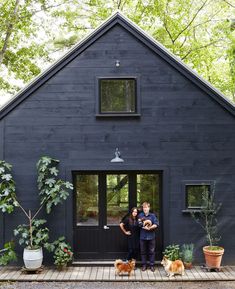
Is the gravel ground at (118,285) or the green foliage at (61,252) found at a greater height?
the green foliage at (61,252)

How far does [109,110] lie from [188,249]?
13.7ft

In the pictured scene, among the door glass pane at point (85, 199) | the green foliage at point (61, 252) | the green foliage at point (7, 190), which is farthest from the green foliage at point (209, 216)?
the green foliage at point (7, 190)

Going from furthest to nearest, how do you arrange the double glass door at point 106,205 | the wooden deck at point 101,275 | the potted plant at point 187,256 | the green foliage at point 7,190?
the double glass door at point 106,205 → the potted plant at point 187,256 → the green foliage at point 7,190 → the wooden deck at point 101,275

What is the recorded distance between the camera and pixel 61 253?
32.2 feet

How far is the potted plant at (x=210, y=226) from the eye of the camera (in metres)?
9.73

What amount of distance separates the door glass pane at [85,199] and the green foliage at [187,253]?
2512 mm

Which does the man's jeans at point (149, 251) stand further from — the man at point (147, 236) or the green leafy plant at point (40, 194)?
the green leafy plant at point (40, 194)

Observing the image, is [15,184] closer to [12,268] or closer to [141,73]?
[12,268]

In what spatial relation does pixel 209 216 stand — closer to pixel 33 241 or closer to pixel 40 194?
pixel 40 194

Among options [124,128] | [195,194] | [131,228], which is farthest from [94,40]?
[131,228]

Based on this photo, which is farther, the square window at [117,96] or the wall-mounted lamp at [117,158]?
the square window at [117,96]

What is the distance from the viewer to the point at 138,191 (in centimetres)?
1059

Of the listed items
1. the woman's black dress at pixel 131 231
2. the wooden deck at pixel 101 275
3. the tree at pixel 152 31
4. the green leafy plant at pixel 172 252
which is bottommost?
the wooden deck at pixel 101 275

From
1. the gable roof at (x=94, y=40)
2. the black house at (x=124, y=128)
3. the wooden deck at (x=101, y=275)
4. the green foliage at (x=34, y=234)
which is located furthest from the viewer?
the black house at (x=124, y=128)
